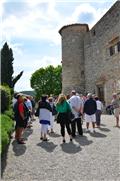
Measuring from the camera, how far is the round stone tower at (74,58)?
33281 mm

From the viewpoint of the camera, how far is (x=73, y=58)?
33375 millimetres

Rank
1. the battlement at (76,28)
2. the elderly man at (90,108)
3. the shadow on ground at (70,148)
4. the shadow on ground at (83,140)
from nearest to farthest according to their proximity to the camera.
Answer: the shadow on ground at (70,148) → the shadow on ground at (83,140) → the elderly man at (90,108) → the battlement at (76,28)

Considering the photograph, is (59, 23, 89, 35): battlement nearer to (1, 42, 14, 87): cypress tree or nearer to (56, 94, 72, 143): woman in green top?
(1, 42, 14, 87): cypress tree

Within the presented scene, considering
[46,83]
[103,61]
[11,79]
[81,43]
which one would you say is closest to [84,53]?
[81,43]

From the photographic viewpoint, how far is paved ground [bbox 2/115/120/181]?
269 inches

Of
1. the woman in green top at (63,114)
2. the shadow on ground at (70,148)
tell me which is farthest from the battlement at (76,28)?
the shadow on ground at (70,148)

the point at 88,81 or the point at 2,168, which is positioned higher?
the point at 88,81

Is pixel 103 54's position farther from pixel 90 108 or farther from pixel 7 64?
pixel 90 108

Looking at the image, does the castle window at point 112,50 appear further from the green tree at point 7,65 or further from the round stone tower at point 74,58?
the green tree at point 7,65

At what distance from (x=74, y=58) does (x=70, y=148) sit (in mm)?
24130

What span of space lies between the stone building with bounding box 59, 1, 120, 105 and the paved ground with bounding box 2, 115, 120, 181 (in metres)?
17.0

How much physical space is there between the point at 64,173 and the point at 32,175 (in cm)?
68

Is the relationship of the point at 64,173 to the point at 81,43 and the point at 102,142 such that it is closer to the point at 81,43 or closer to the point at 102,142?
the point at 102,142

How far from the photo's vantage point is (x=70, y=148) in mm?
9773
